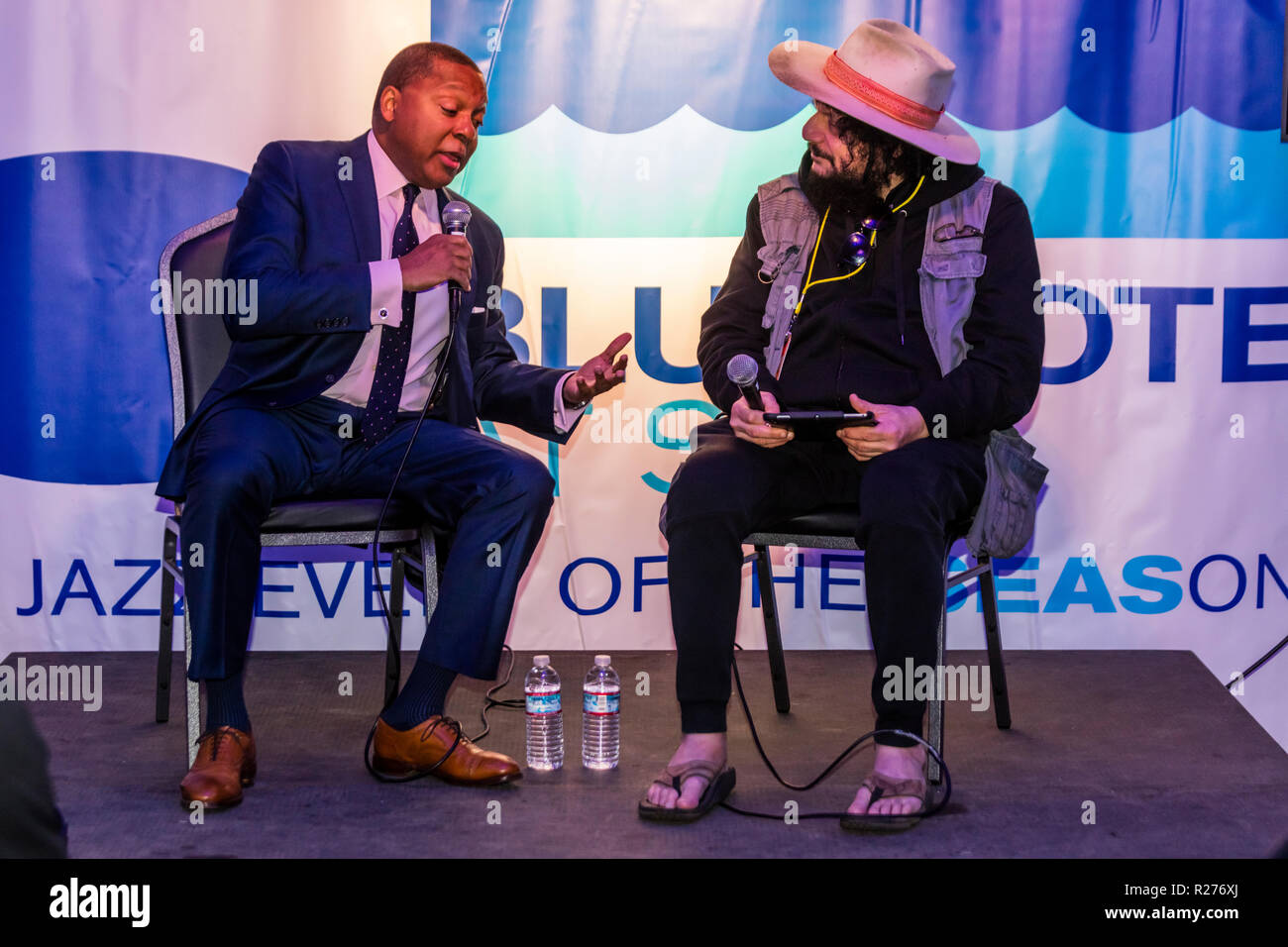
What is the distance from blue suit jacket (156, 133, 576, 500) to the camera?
109 inches

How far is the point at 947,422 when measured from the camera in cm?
270

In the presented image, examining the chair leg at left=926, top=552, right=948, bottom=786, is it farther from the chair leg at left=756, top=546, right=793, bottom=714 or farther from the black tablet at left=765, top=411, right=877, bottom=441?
the chair leg at left=756, top=546, right=793, bottom=714

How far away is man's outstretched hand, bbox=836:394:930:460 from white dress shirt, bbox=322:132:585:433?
665 mm

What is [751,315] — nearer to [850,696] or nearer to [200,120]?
[850,696]

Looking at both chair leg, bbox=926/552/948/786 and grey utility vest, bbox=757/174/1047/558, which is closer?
chair leg, bbox=926/552/948/786

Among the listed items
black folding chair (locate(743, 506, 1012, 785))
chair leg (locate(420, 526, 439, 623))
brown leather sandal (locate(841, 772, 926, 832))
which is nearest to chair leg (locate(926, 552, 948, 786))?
black folding chair (locate(743, 506, 1012, 785))

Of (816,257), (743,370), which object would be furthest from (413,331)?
(816,257)

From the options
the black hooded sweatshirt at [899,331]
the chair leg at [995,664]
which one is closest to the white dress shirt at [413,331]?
the black hooded sweatshirt at [899,331]

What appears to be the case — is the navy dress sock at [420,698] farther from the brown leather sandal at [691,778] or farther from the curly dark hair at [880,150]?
the curly dark hair at [880,150]

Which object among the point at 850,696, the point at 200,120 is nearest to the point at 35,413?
the point at 200,120

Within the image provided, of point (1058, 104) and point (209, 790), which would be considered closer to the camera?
point (209, 790)

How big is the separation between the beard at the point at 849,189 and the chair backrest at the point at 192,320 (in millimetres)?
1315

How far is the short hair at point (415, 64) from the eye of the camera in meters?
3.01
